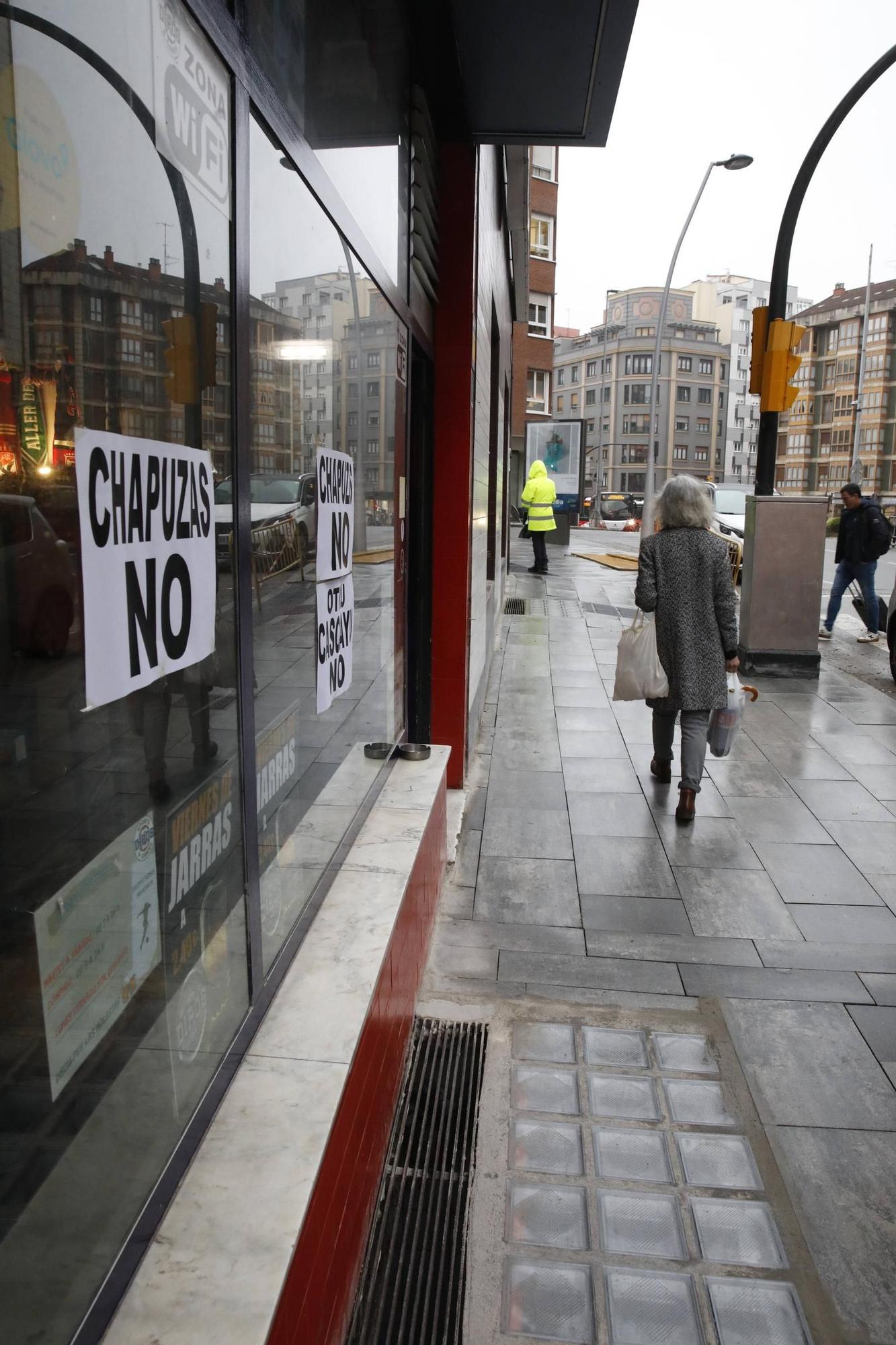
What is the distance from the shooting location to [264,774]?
2.17 meters

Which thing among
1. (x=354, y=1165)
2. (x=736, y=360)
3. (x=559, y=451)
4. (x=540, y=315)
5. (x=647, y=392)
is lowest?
(x=354, y=1165)

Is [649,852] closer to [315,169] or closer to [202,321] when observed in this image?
[315,169]

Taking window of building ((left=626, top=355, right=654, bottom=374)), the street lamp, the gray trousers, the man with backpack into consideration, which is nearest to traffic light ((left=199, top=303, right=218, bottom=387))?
the gray trousers

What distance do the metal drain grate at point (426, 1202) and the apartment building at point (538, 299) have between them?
29.1 m

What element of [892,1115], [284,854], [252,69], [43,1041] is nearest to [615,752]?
[892,1115]

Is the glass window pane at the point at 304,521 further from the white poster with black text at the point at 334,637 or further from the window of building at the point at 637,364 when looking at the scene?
the window of building at the point at 637,364

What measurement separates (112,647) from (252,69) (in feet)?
4.18

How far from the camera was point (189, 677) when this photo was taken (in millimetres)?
1618

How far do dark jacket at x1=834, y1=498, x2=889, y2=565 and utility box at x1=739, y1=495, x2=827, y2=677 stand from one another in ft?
6.64

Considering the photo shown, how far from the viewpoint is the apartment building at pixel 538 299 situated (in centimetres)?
3225

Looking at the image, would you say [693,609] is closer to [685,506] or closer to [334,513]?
[685,506]

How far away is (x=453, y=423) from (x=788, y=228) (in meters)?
5.92

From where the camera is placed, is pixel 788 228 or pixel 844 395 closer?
pixel 788 228

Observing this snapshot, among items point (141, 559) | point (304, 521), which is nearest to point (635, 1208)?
point (304, 521)
